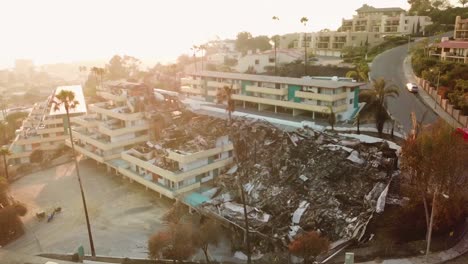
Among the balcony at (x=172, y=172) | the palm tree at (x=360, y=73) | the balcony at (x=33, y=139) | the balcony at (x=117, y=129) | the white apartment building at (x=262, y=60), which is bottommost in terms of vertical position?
the balcony at (x=33, y=139)

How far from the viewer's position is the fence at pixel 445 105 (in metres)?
54.6

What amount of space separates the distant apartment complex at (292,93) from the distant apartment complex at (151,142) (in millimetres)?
11320

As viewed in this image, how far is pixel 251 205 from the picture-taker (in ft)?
138

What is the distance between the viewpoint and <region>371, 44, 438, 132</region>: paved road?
5784 cm

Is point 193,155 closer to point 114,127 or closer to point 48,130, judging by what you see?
point 114,127

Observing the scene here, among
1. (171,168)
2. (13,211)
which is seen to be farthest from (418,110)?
(13,211)

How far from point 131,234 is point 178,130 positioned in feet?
67.2

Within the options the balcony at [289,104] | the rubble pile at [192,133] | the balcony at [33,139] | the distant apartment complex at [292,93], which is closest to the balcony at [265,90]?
the distant apartment complex at [292,93]

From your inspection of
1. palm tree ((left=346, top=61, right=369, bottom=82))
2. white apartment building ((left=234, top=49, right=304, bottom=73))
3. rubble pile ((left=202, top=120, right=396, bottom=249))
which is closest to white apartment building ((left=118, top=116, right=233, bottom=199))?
rubble pile ((left=202, top=120, right=396, bottom=249))

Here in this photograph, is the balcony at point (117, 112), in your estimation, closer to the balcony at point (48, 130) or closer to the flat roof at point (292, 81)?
the balcony at point (48, 130)

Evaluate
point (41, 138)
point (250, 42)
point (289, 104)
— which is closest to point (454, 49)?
point (289, 104)

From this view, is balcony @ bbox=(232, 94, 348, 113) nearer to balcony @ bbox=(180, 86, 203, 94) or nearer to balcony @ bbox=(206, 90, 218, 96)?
balcony @ bbox=(206, 90, 218, 96)

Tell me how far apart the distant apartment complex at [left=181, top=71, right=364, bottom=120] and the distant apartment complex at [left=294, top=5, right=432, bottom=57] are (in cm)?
5296

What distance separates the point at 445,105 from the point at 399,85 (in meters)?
14.8
